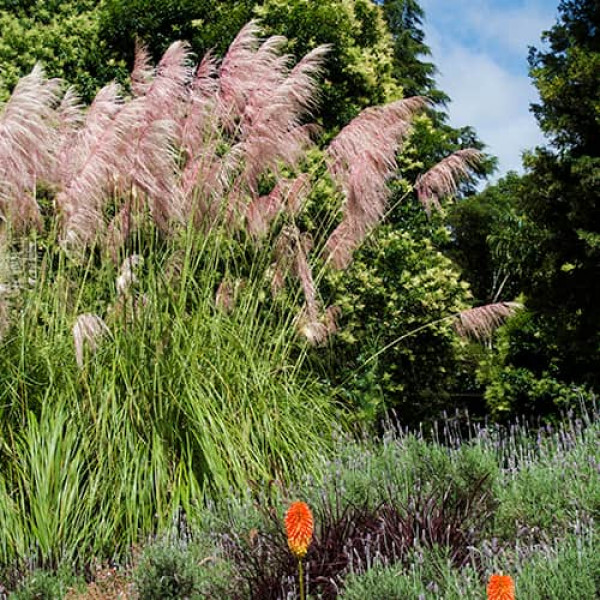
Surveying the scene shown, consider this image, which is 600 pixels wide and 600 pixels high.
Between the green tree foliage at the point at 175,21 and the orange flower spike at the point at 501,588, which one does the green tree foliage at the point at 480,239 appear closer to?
the green tree foliage at the point at 175,21

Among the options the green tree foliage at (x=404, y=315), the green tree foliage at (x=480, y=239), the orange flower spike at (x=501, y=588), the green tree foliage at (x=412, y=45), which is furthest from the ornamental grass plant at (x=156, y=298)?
the green tree foliage at (x=412, y=45)

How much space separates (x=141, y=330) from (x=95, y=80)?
18.5 feet

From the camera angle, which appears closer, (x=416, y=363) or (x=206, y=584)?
(x=206, y=584)

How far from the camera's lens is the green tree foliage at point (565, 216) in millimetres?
7902

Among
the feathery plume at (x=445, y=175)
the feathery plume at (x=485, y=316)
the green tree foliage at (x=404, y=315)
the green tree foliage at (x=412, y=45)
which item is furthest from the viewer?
the green tree foliage at (x=412, y=45)

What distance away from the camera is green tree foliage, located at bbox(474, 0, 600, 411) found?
790 cm

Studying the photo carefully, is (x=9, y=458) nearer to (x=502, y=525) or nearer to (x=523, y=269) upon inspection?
(x=502, y=525)

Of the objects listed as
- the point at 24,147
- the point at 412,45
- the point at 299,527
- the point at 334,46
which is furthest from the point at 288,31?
the point at 412,45

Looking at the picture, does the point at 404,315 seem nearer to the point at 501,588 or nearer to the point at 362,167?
the point at 362,167

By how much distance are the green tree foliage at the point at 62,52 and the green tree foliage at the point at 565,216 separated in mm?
4590

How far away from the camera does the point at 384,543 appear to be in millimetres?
3213

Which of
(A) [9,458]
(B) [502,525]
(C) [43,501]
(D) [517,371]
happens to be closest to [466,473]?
(B) [502,525]

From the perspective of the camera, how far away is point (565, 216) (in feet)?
26.9

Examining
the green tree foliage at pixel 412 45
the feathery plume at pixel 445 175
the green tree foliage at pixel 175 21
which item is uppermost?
the green tree foliage at pixel 412 45
